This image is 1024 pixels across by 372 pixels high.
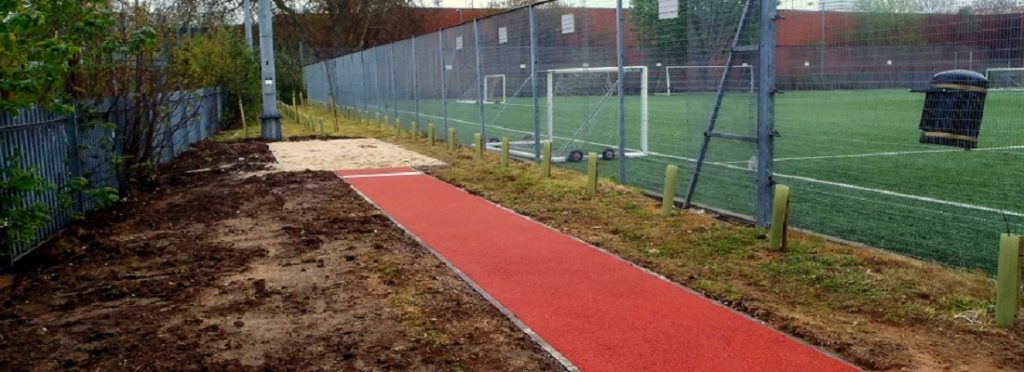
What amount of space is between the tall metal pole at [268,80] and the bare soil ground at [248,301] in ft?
37.1

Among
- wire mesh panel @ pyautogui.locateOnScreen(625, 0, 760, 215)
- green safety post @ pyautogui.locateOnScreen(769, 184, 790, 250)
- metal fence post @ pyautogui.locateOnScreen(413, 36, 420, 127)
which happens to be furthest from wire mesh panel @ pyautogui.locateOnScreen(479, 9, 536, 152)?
green safety post @ pyautogui.locateOnScreen(769, 184, 790, 250)

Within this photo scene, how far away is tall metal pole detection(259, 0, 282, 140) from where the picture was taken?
68.1 ft

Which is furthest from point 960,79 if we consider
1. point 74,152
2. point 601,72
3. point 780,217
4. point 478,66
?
point 478,66

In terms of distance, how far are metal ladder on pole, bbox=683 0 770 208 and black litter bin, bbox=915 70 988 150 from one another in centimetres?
153

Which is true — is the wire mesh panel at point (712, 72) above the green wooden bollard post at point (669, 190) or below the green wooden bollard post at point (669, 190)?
above

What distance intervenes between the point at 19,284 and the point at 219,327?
7.57 ft

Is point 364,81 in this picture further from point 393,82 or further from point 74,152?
point 74,152

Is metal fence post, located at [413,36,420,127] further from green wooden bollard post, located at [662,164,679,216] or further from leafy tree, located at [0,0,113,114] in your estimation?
leafy tree, located at [0,0,113,114]

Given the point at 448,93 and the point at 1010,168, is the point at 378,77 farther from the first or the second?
the point at 1010,168

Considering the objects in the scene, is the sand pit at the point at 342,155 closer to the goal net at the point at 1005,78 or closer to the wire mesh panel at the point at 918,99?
the wire mesh panel at the point at 918,99

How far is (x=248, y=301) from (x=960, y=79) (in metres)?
5.95

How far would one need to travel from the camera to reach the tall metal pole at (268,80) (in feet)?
68.1

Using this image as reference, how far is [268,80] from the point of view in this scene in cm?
2111

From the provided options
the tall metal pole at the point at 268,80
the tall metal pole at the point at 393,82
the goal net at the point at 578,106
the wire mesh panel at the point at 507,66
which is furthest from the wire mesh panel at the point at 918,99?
the tall metal pole at the point at 268,80
